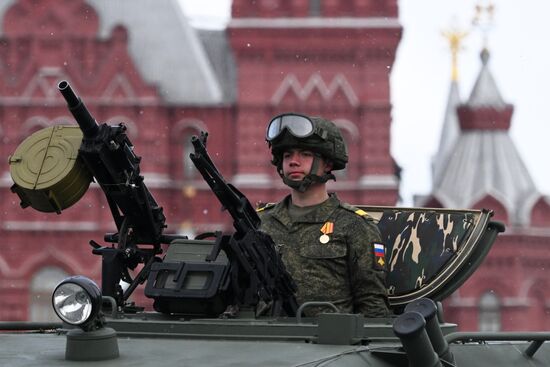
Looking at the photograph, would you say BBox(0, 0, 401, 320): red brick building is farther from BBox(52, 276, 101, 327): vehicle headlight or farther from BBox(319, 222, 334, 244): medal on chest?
BBox(52, 276, 101, 327): vehicle headlight

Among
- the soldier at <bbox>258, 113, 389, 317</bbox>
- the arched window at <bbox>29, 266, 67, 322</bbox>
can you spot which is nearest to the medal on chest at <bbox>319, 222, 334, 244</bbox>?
the soldier at <bbox>258, 113, 389, 317</bbox>

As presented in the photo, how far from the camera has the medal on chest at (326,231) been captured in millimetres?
4820

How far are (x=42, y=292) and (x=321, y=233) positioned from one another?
84.3 ft

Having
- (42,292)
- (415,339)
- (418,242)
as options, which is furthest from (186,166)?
(415,339)

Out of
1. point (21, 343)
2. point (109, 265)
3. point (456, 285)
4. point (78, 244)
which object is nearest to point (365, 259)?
point (456, 285)

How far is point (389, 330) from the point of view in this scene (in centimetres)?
393

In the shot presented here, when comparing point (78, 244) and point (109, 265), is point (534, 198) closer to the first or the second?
point (78, 244)

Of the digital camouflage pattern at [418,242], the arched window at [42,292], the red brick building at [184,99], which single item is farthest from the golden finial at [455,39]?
the digital camouflage pattern at [418,242]

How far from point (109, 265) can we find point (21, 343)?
0.72 m

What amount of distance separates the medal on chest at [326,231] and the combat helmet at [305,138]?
0.58ft

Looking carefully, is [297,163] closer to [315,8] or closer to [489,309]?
[315,8]

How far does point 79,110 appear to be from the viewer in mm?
3953

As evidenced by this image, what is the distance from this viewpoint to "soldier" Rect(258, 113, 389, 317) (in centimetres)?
476

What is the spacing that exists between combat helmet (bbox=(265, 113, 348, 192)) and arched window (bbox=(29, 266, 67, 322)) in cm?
2535
